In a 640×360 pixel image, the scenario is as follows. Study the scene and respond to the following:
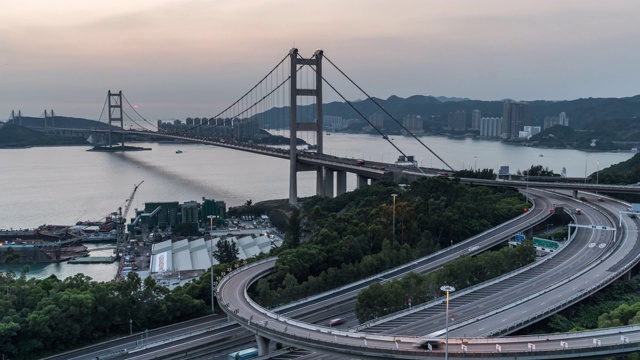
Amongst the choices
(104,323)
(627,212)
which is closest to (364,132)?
(627,212)

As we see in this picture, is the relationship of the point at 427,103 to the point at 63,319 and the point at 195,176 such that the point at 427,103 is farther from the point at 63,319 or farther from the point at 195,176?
the point at 63,319

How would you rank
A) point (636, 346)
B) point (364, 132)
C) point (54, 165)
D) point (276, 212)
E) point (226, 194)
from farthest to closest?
point (364, 132)
point (54, 165)
point (226, 194)
point (276, 212)
point (636, 346)

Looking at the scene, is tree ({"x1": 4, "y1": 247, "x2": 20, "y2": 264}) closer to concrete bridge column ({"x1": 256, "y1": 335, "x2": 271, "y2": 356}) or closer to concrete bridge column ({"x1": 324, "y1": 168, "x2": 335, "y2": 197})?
concrete bridge column ({"x1": 256, "y1": 335, "x2": 271, "y2": 356})

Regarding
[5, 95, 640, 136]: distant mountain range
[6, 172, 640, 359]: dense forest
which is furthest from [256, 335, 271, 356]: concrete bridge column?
[5, 95, 640, 136]: distant mountain range

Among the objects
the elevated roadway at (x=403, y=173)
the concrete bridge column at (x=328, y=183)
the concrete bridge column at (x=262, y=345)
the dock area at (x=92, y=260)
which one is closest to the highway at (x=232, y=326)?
the concrete bridge column at (x=262, y=345)

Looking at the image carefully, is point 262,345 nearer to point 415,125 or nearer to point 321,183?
point 321,183

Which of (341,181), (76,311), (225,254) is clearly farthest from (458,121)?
(76,311)
